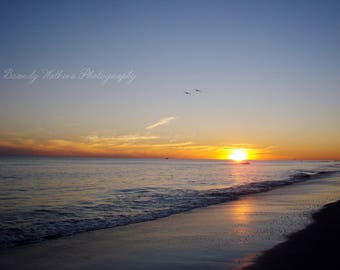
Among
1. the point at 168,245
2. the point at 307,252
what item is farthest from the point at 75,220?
the point at 307,252

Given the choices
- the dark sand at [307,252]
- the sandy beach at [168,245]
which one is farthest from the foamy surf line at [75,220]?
the dark sand at [307,252]

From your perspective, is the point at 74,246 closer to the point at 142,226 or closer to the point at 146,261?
the point at 146,261

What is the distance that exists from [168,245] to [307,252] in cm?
386

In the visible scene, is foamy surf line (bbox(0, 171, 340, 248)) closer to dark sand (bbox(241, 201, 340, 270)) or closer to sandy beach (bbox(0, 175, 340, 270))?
sandy beach (bbox(0, 175, 340, 270))

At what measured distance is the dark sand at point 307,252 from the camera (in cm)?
771

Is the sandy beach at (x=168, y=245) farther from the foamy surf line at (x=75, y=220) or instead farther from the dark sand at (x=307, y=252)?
the foamy surf line at (x=75, y=220)

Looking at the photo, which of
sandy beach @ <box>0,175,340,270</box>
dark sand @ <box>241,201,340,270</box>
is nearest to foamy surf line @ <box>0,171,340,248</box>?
sandy beach @ <box>0,175,340,270</box>

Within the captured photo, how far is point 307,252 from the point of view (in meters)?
8.79

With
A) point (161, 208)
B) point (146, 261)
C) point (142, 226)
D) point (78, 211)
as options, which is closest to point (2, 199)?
point (78, 211)

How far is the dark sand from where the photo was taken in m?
7.71

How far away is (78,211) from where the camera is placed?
18.0 metres

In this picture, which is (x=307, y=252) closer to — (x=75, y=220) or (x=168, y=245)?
(x=168, y=245)

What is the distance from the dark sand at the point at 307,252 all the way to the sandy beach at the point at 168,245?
0.40 m

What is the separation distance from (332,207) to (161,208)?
9057mm
